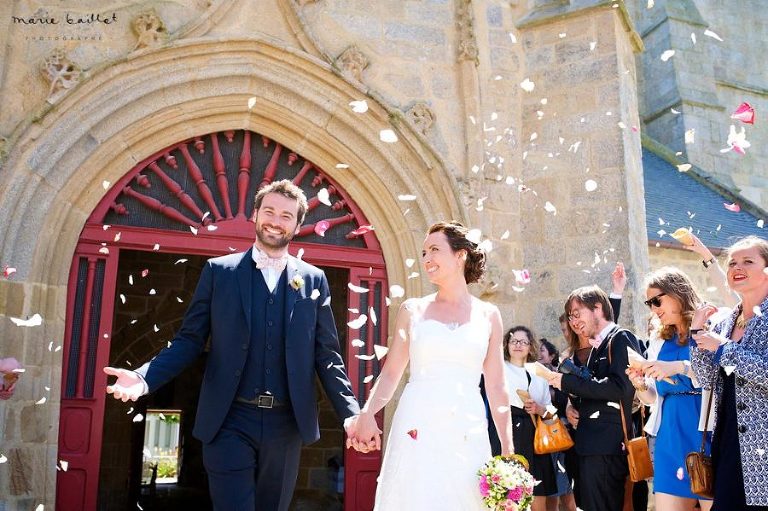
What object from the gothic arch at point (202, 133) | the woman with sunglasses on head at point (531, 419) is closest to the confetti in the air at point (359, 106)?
the gothic arch at point (202, 133)

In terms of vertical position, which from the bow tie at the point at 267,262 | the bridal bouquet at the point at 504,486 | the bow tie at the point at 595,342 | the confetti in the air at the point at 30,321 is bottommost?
the bridal bouquet at the point at 504,486

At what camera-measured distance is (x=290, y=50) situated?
20.6ft

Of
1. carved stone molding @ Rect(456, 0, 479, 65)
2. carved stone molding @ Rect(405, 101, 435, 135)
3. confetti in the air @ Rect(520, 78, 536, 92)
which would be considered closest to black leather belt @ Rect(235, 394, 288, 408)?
carved stone molding @ Rect(405, 101, 435, 135)

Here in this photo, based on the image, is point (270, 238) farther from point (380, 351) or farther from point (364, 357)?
point (380, 351)

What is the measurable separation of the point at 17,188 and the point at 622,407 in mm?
4098

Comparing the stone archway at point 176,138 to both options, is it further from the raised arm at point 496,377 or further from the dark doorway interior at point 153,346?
the dark doorway interior at point 153,346

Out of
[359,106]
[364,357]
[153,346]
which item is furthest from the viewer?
[153,346]

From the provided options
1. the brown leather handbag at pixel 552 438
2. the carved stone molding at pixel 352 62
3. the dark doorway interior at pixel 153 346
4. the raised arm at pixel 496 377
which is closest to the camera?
the raised arm at pixel 496 377

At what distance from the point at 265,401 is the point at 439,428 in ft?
2.31

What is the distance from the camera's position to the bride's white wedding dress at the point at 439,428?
10.5ft

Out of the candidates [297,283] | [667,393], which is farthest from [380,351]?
[297,283]

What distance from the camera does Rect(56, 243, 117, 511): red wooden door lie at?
18.1 ft

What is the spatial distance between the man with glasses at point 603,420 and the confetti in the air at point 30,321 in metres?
3.39

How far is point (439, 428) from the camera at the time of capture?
3.27 metres
